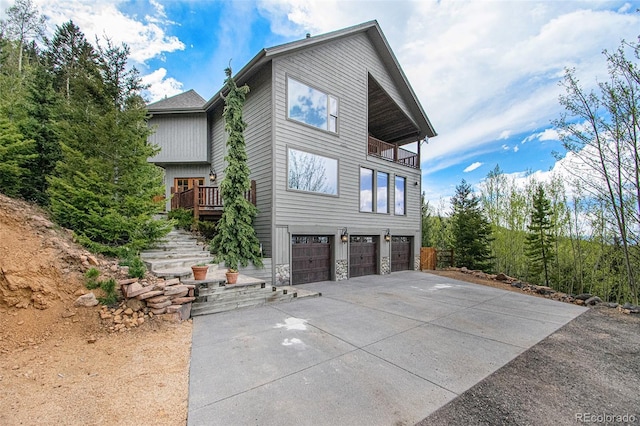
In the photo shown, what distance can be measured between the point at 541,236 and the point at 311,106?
13643 mm

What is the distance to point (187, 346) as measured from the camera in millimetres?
3967

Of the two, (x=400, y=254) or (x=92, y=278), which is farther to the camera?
(x=400, y=254)

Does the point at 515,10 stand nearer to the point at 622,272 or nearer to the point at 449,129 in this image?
the point at 449,129

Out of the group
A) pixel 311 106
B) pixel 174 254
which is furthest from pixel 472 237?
pixel 174 254

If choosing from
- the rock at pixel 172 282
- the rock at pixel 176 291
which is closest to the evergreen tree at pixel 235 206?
the rock at pixel 172 282

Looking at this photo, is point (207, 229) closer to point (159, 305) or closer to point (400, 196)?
point (159, 305)

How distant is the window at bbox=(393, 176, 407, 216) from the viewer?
509 inches

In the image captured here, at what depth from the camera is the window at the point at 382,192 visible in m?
12.0

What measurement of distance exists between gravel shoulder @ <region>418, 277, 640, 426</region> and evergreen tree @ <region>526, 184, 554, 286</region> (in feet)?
36.0

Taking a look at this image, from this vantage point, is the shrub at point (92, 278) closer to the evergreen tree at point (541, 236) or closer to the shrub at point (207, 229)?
the shrub at point (207, 229)

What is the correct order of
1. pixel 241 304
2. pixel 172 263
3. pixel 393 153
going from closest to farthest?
pixel 241 304, pixel 172 263, pixel 393 153

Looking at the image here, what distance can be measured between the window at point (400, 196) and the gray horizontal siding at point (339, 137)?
358 mm

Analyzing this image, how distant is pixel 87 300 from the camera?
14.4 feet

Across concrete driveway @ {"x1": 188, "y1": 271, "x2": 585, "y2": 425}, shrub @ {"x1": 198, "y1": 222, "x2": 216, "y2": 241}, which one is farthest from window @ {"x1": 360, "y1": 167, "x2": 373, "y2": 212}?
shrub @ {"x1": 198, "y1": 222, "x2": 216, "y2": 241}
